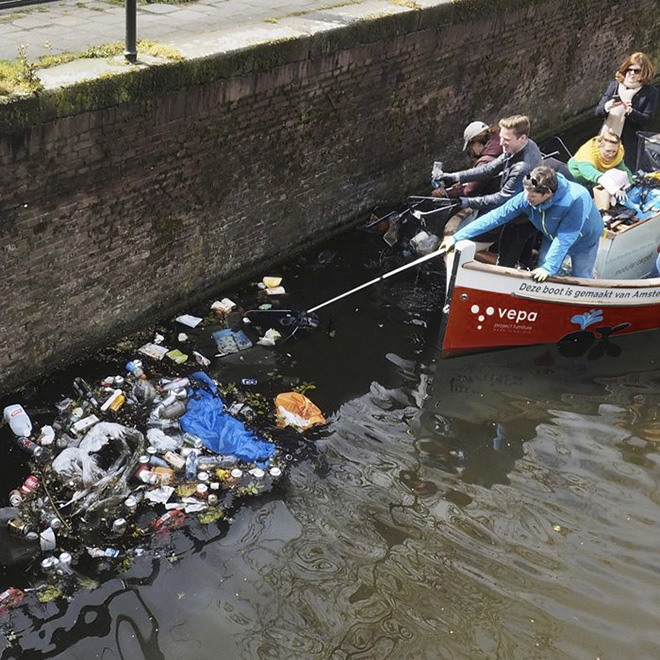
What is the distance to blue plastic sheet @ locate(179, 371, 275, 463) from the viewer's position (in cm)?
678

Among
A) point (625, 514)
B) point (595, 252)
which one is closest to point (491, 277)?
point (595, 252)

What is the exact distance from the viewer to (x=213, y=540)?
6.07m

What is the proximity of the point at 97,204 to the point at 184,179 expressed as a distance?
1027mm

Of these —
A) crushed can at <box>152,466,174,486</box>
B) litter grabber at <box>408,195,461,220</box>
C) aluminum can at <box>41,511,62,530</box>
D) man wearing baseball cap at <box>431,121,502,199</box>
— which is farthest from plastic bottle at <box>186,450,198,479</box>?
man wearing baseball cap at <box>431,121,502,199</box>

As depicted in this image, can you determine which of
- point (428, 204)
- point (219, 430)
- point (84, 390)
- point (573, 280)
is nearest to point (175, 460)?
point (219, 430)

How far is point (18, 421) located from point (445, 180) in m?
5.16

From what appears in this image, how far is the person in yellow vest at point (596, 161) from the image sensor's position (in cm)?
861

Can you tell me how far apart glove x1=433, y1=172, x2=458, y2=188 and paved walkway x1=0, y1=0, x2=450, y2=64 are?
2.01 meters

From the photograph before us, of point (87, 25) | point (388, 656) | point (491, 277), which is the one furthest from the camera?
point (87, 25)

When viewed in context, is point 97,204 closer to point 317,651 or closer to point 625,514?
point 317,651

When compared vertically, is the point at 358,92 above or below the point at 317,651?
above

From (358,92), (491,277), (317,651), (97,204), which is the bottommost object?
(317,651)

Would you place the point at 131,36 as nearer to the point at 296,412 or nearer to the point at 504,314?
the point at 296,412

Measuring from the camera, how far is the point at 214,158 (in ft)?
26.3
